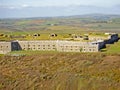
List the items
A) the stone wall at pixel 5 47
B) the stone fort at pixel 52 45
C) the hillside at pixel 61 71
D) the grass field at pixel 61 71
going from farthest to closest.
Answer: the stone wall at pixel 5 47 < the stone fort at pixel 52 45 < the grass field at pixel 61 71 < the hillside at pixel 61 71

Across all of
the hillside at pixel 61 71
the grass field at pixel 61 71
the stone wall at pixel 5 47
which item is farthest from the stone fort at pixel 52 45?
the hillside at pixel 61 71

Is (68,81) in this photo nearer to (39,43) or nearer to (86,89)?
(86,89)

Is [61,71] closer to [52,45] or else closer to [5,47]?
[52,45]

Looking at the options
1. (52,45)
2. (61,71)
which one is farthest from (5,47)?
(61,71)

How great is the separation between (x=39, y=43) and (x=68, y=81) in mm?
43326

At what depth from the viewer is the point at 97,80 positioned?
186 feet

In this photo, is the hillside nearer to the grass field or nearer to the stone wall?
the grass field

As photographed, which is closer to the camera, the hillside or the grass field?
the hillside

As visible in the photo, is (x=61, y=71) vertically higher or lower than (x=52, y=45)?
lower

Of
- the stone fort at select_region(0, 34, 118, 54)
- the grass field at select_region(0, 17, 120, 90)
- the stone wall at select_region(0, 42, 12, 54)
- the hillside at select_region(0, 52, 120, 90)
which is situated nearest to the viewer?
the hillside at select_region(0, 52, 120, 90)

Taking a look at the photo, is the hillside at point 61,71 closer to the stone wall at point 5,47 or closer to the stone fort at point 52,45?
the stone fort at point 52,45

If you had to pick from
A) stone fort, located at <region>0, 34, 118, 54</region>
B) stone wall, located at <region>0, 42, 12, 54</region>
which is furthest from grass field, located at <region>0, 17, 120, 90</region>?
stone wall, located at <region>0, 42, 12, 54</region>

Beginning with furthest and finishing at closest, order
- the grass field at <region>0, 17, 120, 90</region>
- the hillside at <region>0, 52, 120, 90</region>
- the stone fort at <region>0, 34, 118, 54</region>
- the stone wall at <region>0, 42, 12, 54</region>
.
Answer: the stone wall at <region>0, 42, 12, 54</region>
the stone fort at <region>0, 34, 118, 54</region>
the grass field at <region>0, 17, 120, 90</region>
the hillside at <region>0, 52, 120, 90</region>

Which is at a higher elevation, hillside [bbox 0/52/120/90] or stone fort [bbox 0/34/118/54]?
stone fort [bbox 0/34/118/54]
